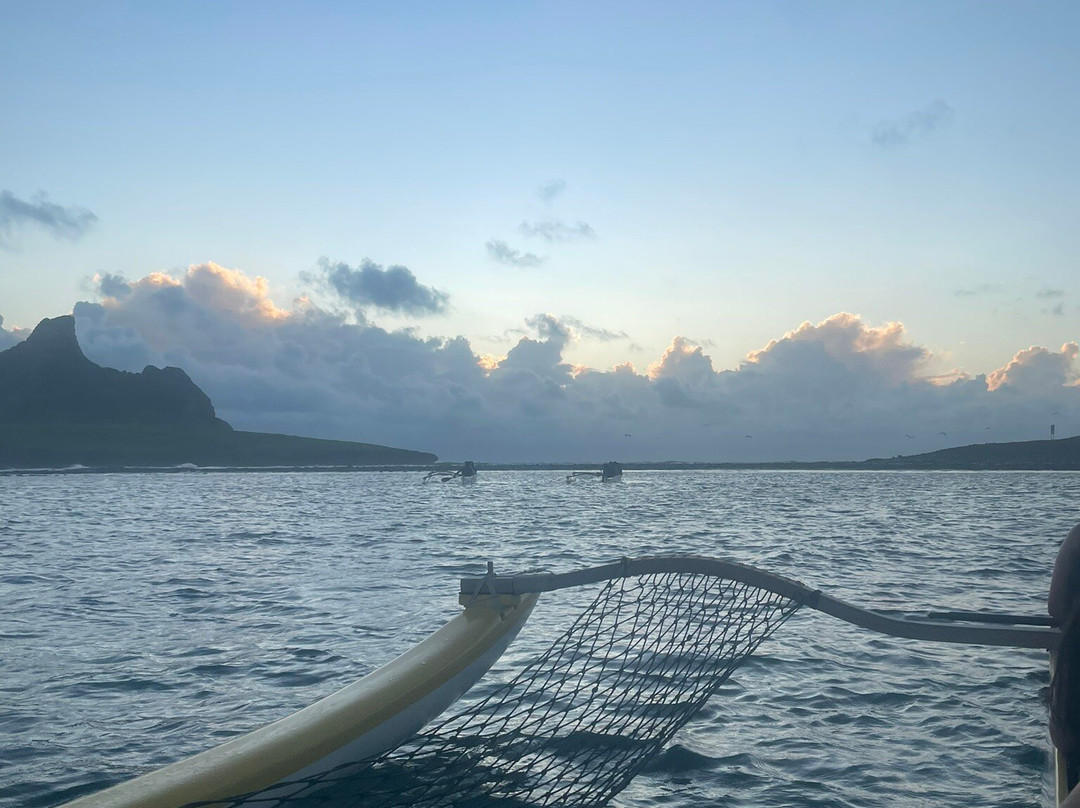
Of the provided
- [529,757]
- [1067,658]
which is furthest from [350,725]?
[1067,658]

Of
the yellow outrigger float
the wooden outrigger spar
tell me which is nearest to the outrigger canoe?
the yellow outrigger float

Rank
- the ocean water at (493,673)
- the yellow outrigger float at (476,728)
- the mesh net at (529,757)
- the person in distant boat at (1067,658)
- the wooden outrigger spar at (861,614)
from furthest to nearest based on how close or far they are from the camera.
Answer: the ocean water at (493,673) → the wooden outrigger spar at (861,614) → the mesh net at (529,757) → the yellow outrigger float at (476,728) → the person in distant boat at (1067,658)

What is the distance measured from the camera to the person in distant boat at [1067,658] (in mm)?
4465

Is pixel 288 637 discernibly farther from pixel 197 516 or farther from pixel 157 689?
pixel 197 516

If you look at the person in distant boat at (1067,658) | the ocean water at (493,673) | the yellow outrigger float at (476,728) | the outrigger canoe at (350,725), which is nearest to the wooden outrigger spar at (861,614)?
the yellow outrigger float at (476,728)

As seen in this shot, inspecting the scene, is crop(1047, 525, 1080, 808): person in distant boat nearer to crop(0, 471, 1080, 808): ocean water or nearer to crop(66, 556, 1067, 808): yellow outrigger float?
crop(66, 556, 1067, 808): yellow outrigger float

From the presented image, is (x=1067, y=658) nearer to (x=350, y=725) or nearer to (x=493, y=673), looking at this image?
(x=350, y=725)

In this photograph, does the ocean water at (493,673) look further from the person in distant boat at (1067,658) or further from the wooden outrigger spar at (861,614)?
the person in distant boat at (1067,658)

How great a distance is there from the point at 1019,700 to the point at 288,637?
11009mm

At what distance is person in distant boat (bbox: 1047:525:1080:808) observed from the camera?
4465 mm

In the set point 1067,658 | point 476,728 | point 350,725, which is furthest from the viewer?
point 476,728

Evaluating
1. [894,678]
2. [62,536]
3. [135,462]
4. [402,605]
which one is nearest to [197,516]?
[62,536]

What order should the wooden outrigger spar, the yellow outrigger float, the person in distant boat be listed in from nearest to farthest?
the person in distant boat, the yellow outrigger float, the wooden outrigger spar

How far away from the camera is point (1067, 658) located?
4.48 metres
